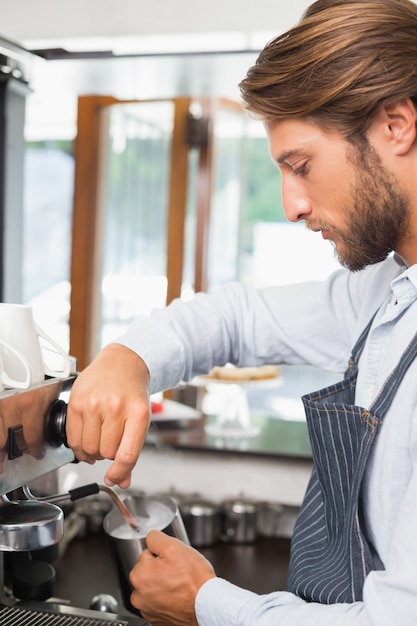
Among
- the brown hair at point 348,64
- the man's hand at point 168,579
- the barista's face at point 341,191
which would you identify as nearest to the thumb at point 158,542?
the man's hand at point 168,579

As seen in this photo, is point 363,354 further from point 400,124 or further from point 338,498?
point 400,124

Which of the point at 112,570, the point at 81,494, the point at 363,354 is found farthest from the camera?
the point at 112,570

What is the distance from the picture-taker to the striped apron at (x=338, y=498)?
1.02 meters

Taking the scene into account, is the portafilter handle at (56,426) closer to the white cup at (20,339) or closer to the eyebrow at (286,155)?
the white cup at (20,339)

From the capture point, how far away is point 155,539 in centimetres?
108

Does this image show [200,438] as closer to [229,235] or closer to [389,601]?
[389,601]

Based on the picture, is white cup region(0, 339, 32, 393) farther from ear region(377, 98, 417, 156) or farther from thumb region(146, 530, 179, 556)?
ear region(377, 98, 417, 156)

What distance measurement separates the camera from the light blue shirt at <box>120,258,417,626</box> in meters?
0.85

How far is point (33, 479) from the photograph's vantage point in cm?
97

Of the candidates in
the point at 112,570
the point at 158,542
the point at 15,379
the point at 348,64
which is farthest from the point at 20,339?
the point at 112,570

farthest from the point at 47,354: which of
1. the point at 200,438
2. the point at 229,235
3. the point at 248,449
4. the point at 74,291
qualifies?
the point at 229,235

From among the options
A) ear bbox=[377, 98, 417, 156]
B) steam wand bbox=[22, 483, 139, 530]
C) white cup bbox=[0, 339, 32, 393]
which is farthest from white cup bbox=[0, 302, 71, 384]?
ear bbox=[377, 98, 417, 156]

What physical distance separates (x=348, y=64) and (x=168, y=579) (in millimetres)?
727

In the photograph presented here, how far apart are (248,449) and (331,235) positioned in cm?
93
